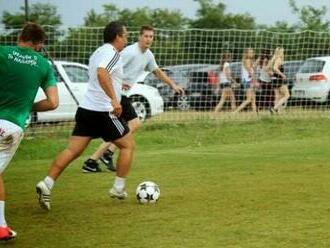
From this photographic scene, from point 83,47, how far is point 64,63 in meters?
0.79

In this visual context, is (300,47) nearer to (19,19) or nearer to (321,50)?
(321,50)

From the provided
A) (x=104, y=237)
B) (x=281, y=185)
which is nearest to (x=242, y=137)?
(x=281, y=185)

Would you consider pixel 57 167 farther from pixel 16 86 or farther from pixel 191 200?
pixel 16 86

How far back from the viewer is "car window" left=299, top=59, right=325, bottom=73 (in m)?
21.7

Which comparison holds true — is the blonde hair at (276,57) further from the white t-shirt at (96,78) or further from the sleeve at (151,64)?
the white t-shirt at (96,78)

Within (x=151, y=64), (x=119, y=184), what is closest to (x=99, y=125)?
(x=119, y=184)

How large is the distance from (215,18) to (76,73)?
29.0 metres

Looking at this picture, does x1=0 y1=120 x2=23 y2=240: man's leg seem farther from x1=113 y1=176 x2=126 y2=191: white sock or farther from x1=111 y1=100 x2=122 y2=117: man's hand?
x1=113 y1=176 x2=126 y2=191: white sock

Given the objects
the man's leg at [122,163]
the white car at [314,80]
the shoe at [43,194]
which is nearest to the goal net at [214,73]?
the white car at [314,80]

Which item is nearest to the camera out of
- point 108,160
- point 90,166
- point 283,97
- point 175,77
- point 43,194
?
point 43,194

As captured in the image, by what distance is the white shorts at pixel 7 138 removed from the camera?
6631 mm

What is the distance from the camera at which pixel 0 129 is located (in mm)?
6609

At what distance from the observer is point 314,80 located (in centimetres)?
2208

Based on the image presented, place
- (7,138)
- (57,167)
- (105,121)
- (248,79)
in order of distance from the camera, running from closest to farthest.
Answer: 1. (7,138)
2. (57,167)
3. (105,121)
4. (248,79)
